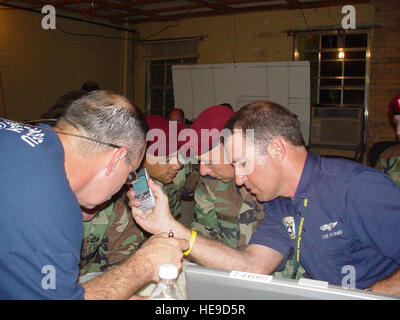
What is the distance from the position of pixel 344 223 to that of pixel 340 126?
4736 mm

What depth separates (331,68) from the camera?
6.63m

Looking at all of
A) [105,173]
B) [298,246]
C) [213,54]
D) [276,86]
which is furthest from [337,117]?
[105,173]

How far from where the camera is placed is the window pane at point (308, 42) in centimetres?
672

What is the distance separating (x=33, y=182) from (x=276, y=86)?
623cm

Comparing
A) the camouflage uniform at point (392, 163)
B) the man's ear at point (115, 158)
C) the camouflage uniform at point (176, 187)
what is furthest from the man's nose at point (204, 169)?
the camouflage uniform at point (392, 163)

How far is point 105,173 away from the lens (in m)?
1.39

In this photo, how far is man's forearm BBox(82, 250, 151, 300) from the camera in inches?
50.1

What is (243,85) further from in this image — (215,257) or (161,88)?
(215,257)

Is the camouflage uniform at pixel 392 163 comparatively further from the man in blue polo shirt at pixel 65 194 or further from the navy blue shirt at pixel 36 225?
the navy blue shirt at pixel 36 225

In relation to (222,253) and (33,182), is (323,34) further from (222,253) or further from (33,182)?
(33,182)

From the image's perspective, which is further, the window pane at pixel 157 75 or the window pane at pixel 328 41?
the window pane at pixel 157 75

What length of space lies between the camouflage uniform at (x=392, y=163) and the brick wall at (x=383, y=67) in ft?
9.43

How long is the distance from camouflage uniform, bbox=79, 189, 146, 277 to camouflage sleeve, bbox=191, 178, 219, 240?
1.53 feet

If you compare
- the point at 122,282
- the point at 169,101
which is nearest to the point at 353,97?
the point at 169,101
